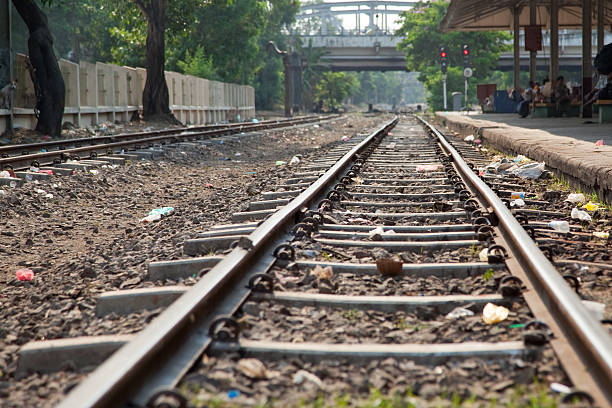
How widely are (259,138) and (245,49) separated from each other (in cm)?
2529

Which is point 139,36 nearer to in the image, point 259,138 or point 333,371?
point 259,138

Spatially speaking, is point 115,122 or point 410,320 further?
point 115,122

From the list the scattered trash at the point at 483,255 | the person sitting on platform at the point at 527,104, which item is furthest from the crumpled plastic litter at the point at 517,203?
the person sitting on platform at the point at 527,104

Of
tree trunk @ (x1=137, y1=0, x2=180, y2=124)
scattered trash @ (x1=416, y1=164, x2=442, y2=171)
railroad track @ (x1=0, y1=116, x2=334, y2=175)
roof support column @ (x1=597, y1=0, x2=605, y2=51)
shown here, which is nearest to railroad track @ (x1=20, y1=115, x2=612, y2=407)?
scattered trash @ (x1=416, y1=164, x2=442, y2=171)

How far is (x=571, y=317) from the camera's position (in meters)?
2.82

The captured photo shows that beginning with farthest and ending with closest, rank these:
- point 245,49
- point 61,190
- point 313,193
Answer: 1. point 245,49
2. point 61,190
3. point 313,193

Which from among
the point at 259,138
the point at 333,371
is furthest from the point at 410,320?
the point at 259,138

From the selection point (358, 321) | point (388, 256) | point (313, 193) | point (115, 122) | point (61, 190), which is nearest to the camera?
point (358, 321)

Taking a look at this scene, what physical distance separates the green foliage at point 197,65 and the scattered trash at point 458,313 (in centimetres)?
3804

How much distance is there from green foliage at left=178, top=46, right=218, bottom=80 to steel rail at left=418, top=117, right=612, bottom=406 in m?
37.0

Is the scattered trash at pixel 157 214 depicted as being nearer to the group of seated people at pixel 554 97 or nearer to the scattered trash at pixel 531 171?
the scattered trash at pixel 531 171

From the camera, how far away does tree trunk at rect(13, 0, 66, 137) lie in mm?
17781

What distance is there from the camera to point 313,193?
249 inches

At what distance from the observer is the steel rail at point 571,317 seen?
7.93ft
